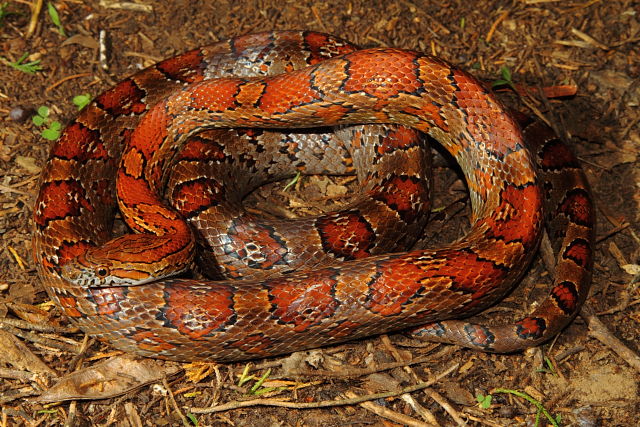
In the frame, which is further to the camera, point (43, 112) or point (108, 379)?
point (43, 112)

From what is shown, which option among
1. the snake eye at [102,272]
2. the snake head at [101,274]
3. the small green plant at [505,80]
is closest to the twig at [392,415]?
the snake head at [101,274]

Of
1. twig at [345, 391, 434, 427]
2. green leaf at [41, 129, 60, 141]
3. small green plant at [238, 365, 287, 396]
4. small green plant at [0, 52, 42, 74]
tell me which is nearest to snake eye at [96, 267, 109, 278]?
small green plant at [238, 365, 287, 396]

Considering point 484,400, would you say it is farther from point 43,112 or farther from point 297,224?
point 43,112

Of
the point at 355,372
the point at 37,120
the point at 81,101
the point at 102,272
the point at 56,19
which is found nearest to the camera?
the point at 102,272

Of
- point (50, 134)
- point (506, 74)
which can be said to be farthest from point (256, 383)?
point (506, 74)

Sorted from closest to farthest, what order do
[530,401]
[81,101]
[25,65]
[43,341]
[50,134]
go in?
[530,401] → [43,341] → [50,134] → [81,101] → [25,65]

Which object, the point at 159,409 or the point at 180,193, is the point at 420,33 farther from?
the point at 159,409

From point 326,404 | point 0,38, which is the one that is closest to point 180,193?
point 326,404
